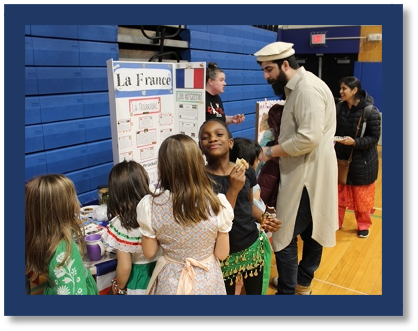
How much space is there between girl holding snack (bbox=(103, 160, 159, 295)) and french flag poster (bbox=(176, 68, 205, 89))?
4.64ft

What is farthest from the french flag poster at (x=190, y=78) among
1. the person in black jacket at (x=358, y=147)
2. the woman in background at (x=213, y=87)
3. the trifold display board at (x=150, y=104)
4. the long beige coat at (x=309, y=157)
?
the person in black jacket at (x=358, y=147)

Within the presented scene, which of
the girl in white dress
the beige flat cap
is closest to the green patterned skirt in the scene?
the girl in white dress

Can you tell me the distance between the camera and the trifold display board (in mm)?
2631

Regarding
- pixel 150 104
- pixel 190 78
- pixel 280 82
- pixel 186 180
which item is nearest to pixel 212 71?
pixel 190 78

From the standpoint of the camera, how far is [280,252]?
244 cm

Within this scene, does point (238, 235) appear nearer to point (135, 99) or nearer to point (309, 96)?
point (309, 96)

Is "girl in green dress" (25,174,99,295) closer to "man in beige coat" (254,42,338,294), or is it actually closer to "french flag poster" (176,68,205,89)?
"man in beige coat" (254,42,338,294)

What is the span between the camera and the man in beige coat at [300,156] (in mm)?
2180

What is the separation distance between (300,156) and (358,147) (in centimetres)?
151

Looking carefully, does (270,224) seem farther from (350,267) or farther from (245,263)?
(350,267)

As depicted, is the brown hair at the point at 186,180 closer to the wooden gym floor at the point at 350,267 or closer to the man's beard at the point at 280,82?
the man's beard at the point at 280,82

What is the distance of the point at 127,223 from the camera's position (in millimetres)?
1739

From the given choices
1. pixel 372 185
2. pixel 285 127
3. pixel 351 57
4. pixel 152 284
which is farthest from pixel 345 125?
pixel 351 57

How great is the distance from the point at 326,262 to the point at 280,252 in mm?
1073
